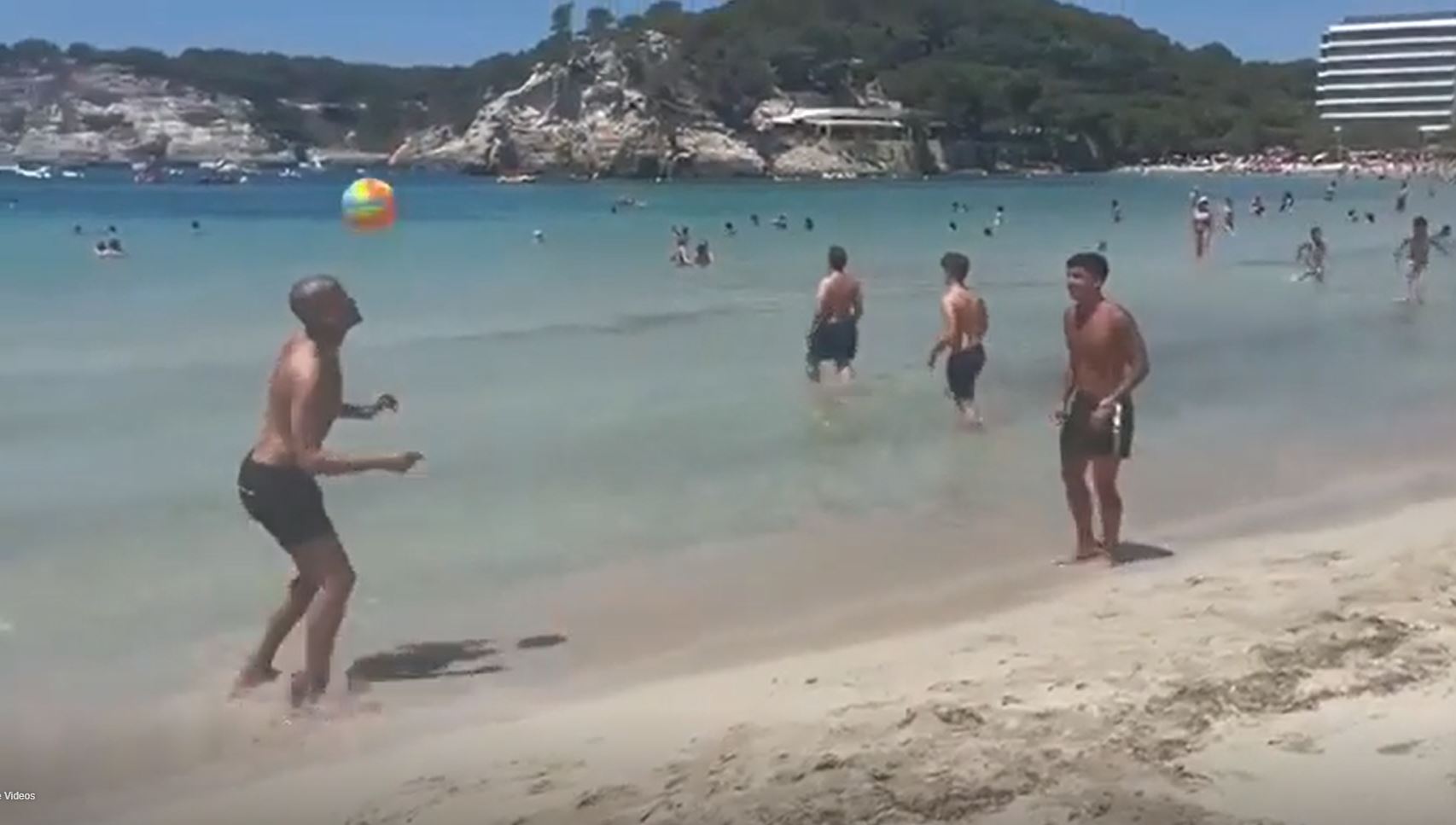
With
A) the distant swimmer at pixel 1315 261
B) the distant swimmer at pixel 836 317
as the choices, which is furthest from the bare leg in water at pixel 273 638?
the distant swimmer at pixel 1315 261

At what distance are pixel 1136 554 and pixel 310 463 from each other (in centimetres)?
388

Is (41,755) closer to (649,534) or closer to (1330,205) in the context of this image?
(649,534)

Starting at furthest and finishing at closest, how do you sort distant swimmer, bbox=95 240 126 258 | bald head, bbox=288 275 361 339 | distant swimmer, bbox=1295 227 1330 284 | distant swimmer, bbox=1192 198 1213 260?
distant swimmer, bbox=95 240 126 258 → distant swimmer, bbox=1192 198 1213 260 → distant swimmer, bbox=1295 227 1330 284 → bald head, bbox=288 275 361 339

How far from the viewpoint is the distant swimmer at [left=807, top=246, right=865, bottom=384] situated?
12750mm

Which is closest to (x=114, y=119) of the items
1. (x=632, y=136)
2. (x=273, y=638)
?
(x=273, y=638)

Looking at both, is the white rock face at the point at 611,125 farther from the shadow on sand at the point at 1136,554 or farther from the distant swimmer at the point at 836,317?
the shadow on sand at the point at 1136,554

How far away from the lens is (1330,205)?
5550 cm

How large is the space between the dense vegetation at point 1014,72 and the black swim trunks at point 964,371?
85.1m

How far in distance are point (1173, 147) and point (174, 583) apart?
104782 millimetres

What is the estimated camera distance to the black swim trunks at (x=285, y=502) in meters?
5.38

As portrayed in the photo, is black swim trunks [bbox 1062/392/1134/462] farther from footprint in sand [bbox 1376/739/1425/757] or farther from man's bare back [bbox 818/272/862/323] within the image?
man's bare back [bbox 818/272/862/323]

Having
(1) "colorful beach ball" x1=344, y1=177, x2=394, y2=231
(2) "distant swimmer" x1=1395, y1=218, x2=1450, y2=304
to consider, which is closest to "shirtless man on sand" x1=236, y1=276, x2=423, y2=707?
(1) "colorful beach ball" x1=344, y1=177, x2=394, y2=231

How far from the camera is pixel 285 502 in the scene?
17.7 feet

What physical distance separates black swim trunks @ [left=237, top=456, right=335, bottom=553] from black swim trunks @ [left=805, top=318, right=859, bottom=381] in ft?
25.0
